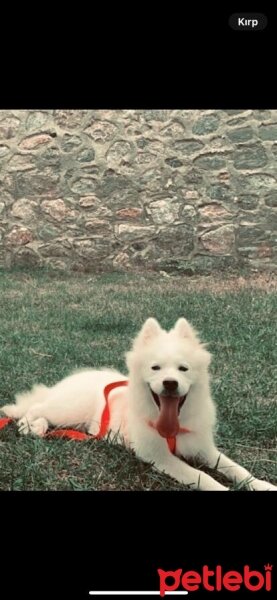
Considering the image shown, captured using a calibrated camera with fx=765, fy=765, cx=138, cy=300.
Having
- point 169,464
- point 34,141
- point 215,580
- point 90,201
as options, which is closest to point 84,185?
point 90,201

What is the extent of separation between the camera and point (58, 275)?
126 centimetres

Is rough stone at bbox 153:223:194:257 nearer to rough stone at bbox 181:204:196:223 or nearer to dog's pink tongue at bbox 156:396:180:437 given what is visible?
rough stone at bbox 181:204:196:223

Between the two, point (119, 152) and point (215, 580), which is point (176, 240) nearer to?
point (119, 152)

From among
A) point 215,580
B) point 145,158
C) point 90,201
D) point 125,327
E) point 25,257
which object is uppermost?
point 145,158

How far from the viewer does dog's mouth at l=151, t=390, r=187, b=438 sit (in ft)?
3.26

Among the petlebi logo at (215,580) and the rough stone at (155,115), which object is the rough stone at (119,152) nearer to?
the rough stone at (155,115)

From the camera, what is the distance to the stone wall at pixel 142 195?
1.23 m

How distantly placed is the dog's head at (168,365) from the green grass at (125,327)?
0.11m

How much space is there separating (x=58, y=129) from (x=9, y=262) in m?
0.24

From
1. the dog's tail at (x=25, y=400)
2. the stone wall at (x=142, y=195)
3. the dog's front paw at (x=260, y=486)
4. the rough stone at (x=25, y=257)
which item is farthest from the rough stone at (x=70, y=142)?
the dog's front paw at (x=260, y=486)

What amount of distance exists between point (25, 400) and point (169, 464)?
0.28 metres

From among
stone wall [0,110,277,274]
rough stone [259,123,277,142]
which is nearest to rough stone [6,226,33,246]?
stone wall [0,110,277,274]

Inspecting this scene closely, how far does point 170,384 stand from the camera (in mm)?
970
